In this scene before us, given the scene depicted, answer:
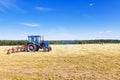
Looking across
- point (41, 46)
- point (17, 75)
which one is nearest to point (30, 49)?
point (41, 46)

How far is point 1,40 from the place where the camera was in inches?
2554

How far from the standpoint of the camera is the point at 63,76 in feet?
31.2

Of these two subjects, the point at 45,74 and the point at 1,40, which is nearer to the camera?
the point at 45,74

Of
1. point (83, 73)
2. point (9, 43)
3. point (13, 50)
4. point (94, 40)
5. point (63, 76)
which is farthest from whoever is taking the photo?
point (94, 40)

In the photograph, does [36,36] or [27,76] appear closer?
[27,76]

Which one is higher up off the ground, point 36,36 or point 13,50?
point 36,36

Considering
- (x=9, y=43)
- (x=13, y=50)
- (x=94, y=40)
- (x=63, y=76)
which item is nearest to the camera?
(x=63, y=76)

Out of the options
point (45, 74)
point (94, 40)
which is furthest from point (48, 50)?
point (94, 40)

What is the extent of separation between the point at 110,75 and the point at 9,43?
188 ft

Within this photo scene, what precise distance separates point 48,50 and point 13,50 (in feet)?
14.9

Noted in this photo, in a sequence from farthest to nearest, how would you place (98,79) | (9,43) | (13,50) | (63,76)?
(9,43), (13,50), (63,76), (98,79)

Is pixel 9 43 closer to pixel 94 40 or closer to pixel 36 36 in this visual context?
pixel 94 40

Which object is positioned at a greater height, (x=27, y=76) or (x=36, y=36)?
Answer: (x=36, y=36)

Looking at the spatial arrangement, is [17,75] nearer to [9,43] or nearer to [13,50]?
[13,50]
